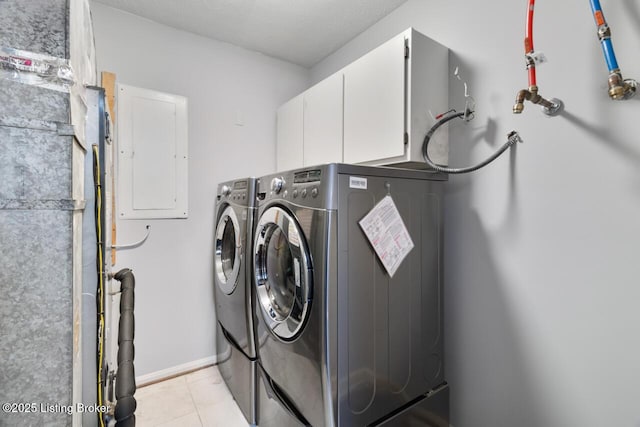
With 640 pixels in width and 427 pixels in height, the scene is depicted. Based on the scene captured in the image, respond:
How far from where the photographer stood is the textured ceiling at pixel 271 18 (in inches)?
76.6

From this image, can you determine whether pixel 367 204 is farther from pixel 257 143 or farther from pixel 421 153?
pixel 257 143

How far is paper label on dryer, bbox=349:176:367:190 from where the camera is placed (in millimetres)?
1159

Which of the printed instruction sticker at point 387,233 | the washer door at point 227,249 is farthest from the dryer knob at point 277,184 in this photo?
the washer door at point 227,249

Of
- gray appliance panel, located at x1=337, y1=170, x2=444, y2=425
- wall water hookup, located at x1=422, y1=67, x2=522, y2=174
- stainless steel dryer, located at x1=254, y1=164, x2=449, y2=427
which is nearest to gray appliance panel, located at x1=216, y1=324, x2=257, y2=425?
stainless steel dryer, located at x1=254, y1=164, x2=449, y2=427

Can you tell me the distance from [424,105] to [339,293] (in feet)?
3.51

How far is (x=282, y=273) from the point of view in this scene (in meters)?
1.53

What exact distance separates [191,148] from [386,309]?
1.97 meters

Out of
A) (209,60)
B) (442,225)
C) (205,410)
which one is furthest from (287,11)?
(205,410)

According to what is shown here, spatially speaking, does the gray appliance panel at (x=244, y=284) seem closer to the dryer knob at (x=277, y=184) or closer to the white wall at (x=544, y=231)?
the dryer knob at (x=277, y=184)

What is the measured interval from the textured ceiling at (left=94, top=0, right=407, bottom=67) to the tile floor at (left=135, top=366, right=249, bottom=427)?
8.96 feet

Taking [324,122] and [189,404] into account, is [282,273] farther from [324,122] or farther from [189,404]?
[189,404]

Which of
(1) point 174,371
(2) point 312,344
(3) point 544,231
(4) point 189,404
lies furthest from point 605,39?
(1) point 174,371

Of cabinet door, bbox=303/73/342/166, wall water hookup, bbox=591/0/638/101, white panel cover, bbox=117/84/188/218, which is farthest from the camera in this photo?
white panel cover, bbox=117/84/188/218

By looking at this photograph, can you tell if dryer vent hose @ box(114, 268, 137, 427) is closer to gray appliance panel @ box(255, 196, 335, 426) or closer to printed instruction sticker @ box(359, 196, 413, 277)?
gray appliance panel @ box(255, 196, 335, 426)
